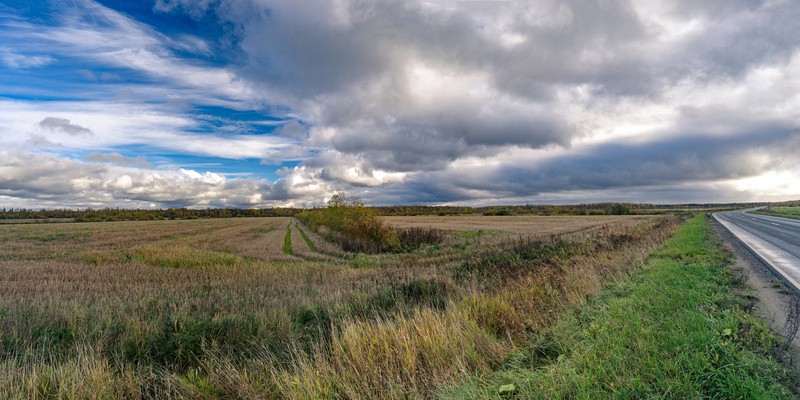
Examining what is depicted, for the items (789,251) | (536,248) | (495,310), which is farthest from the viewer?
(536,248)

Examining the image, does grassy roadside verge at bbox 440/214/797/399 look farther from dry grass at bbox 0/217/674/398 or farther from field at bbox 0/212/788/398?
dry grass at bbox 0/217/674/398

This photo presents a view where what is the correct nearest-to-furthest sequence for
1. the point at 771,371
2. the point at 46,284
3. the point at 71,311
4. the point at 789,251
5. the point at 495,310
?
the point at 771,371, the point at 495,310, the point at 71,311, the point at 46,284, the point at 789,251

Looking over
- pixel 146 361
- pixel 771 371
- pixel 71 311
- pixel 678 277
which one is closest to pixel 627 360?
pixel 771 371

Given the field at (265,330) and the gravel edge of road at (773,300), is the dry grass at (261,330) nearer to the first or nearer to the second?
the field at (265,330)

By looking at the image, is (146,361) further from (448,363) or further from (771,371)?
(771,371)

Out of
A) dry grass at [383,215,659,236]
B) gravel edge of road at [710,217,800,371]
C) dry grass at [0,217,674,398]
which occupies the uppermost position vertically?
gravel edge of road at [710,217,800,371]

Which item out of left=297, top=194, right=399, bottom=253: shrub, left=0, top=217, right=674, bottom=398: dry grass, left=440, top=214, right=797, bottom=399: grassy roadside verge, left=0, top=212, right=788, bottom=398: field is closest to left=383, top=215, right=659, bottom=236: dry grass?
left=297, top=194, right=399, bottom=253: shrub

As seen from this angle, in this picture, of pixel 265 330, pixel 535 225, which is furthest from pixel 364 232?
pixel 535 225

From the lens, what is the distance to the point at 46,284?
1288cm

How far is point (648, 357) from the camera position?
4.29 metres

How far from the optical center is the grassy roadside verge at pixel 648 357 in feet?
12.4

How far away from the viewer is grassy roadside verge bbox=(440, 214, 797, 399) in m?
3.77

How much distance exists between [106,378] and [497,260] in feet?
48.2

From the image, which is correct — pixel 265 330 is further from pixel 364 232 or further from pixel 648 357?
pixel 364 232
